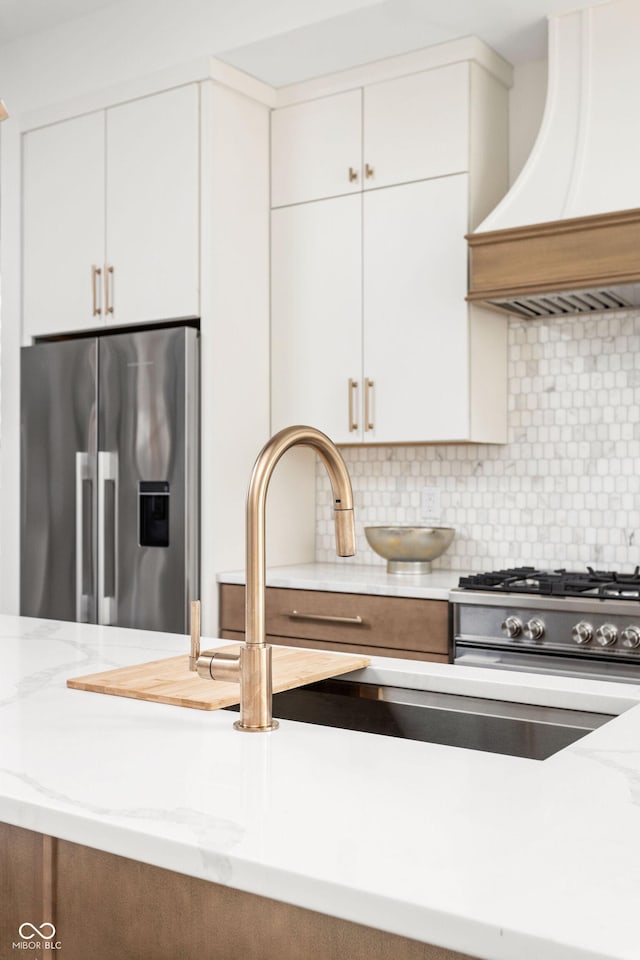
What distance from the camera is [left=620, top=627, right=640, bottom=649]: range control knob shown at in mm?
2801

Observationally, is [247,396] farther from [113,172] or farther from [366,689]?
[366,689]

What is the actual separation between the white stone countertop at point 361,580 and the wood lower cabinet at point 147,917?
2112 mm

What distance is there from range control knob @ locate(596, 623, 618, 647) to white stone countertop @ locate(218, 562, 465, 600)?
489 millimetres

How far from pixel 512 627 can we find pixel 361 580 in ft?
2.01

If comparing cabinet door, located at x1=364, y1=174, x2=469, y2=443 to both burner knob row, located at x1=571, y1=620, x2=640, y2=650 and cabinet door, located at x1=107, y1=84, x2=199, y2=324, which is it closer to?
cabinet door, located at x1=107, y1=84, x2=199, y2=324

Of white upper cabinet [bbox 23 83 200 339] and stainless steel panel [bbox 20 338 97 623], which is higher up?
white upper cabinet [bbox 23 83 200 339]

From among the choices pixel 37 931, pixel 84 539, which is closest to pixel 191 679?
pixel 37 931


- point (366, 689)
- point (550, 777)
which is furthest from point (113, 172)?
point (550, 777)

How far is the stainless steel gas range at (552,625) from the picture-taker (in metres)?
2.84

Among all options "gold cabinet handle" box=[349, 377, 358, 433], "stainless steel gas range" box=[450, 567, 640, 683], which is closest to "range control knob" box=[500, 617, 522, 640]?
"stainless steel gas range" box=[450, 567, 640, 683]

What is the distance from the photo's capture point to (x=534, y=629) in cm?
297

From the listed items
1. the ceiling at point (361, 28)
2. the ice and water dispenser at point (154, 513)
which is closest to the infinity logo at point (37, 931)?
the ice and water dispenser at point (154, 513)

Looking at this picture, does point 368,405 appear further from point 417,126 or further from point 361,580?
point 417,126

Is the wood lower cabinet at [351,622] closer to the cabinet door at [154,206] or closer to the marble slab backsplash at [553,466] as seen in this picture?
the marble slab backsplash at [553,466]
